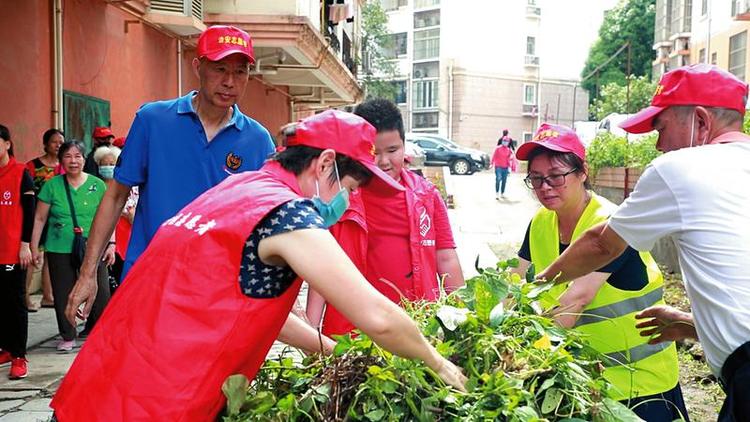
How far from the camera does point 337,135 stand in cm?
212

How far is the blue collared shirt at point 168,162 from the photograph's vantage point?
11.1ft

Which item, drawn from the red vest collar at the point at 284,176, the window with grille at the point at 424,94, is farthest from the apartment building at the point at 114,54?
the window with grille at the point at 424,94

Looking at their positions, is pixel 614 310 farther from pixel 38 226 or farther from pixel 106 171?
pixel 106 171

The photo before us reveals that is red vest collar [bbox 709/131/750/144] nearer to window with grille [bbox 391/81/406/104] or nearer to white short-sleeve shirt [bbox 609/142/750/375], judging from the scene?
white short-sleeve shirt [bbox 609/142/750/375]

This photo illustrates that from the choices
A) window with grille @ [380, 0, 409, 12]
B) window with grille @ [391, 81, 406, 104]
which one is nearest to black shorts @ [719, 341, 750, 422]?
window with grille @ [391, 81, 406, 104]

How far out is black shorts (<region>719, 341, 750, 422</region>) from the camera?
6.96 feet

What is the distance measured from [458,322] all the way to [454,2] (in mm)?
47901

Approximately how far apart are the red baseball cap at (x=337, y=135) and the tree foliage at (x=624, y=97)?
29.4 meters

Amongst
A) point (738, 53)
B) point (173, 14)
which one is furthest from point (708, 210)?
point (738, 53)

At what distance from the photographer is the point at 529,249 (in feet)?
11.0

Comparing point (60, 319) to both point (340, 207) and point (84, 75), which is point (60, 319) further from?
point (340, 207)

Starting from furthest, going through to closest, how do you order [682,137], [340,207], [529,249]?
1. [529,249]
2. [682,137]
3. [340,207]

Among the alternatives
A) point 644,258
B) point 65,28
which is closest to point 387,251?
point 644,258

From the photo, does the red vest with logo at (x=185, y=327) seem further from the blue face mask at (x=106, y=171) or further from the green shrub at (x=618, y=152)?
the green shrub at (x=618, y=152)
